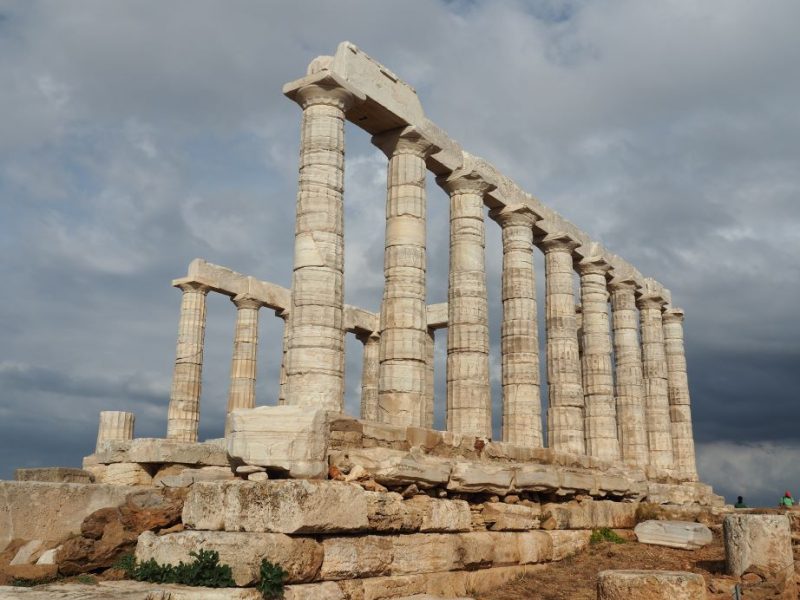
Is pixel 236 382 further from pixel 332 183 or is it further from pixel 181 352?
pixel 332 183

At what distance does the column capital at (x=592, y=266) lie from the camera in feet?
93.6

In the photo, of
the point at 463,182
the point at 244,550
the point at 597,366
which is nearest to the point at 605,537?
the point at 244,550

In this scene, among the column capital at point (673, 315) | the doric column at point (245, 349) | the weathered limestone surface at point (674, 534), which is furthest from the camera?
the column capital at point (673, 315)

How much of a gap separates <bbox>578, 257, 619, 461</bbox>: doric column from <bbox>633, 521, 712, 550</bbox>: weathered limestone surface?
36.1 feet

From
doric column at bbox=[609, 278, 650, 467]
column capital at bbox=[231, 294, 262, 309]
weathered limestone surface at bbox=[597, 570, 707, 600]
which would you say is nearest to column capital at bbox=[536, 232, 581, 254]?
doric column at bbox=[609, 278, 650, 467]

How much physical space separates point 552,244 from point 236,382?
1308cm

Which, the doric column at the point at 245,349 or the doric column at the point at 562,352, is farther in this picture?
the doric column at the point at 245,349

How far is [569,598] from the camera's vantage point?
11.5 m

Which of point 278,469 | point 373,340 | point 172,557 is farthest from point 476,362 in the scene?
point 373,340

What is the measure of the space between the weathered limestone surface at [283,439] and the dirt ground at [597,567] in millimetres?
3784

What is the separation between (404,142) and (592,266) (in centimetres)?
1203

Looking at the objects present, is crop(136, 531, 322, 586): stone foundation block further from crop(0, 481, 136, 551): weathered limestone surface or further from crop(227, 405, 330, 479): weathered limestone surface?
crop(0, 481, 136, 551): weathered limestone surface

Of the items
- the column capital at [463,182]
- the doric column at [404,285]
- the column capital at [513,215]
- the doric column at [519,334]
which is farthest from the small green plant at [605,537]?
the column capital at [513,215]

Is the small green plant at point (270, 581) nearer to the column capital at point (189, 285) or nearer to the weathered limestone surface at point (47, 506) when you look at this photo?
the weathered limestone surface at point (47, 506)
